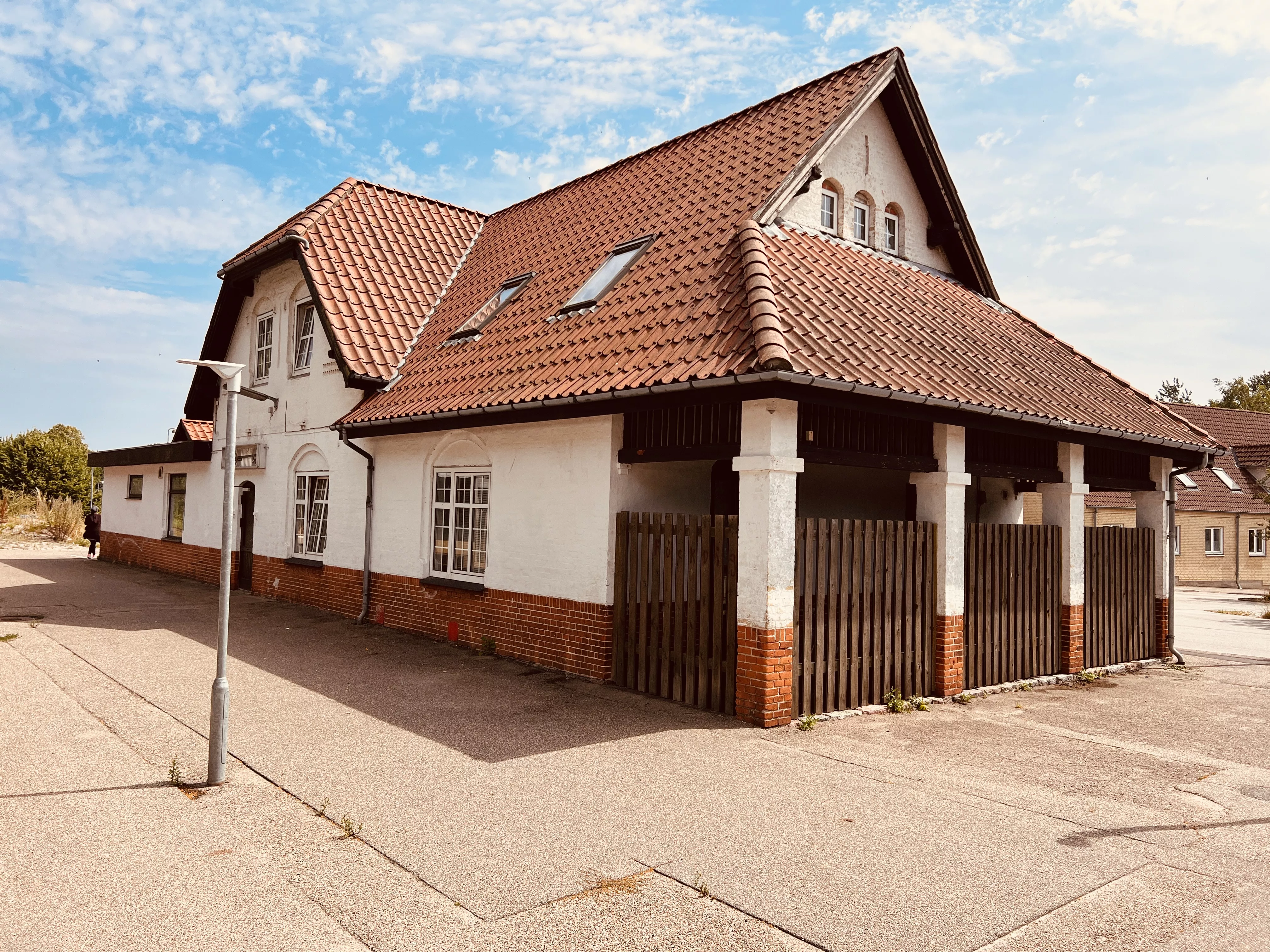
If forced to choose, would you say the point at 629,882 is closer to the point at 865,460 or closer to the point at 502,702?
the point at 502,702

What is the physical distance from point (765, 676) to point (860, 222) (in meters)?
7.81

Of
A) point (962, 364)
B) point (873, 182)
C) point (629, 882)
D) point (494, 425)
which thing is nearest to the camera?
point (629, 882)

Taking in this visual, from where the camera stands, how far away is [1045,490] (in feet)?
37.2

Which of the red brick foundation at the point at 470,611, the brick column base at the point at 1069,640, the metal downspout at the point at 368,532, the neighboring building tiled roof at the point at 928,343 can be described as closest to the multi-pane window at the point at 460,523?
the red brick foundation at the point at 470,611

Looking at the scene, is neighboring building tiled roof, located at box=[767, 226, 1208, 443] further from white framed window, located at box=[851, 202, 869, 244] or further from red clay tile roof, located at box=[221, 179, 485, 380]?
red clay tile roof, located at box=[221, 179, 485, 380]

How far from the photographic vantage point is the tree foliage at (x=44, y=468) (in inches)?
1666

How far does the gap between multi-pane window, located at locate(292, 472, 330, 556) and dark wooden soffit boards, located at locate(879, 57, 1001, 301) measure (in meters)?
10.7

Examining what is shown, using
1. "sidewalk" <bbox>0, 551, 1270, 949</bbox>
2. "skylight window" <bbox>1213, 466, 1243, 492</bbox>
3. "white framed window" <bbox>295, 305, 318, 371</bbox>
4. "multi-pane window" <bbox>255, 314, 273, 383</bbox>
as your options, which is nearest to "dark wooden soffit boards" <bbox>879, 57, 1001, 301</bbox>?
"sidewalk" <bbox>0, 551, 1270, 949</bbox>

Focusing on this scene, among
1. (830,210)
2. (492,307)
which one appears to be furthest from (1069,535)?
(492,307)

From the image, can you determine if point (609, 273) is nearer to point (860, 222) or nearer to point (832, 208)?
point (832, 208)

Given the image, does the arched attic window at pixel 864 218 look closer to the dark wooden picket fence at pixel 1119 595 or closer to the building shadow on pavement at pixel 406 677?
the dark wooden picket fence at pixel 1119 595

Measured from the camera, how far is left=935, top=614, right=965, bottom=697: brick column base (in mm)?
9305

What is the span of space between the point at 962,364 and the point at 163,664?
967 cm

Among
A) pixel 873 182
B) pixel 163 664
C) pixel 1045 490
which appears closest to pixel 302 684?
pixel 163 664
